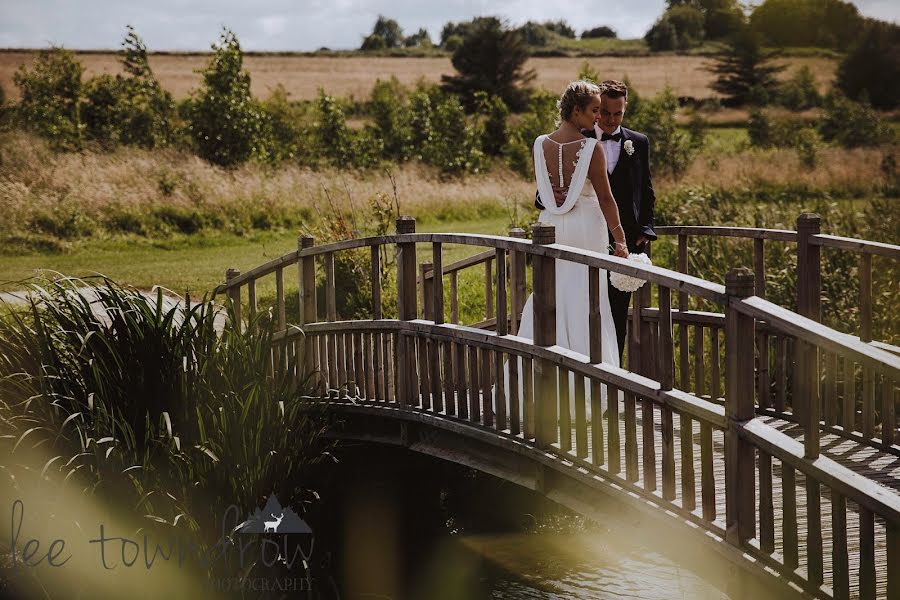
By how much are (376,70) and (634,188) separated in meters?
56.6

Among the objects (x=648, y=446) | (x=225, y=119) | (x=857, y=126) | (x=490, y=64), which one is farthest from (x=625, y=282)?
(x=490, y=64)

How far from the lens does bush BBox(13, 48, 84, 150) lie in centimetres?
2422

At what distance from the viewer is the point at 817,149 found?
31672 mm

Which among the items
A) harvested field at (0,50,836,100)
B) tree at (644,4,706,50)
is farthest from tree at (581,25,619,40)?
harvested field at (0,50,836,100)

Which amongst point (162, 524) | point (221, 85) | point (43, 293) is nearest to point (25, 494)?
point (162, 524)

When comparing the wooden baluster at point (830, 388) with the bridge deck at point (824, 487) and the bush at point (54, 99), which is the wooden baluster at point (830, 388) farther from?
the bush at point (54, 99)

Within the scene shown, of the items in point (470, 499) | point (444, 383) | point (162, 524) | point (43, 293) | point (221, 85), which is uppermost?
point (221, 85)

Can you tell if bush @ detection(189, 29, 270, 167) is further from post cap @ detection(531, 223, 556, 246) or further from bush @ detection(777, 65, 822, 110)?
bush @ detection(777, 65, 822, 110)

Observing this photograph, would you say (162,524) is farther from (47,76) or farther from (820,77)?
(820,77)

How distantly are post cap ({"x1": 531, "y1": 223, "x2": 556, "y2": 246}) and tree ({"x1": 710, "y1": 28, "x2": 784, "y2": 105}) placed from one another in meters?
50.6

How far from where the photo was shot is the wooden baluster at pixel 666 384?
16.4ft

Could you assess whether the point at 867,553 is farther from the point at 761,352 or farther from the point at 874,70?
the point at 874,70

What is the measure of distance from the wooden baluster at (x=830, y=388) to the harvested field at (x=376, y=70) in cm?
4371

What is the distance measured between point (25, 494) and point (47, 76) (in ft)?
70.2
